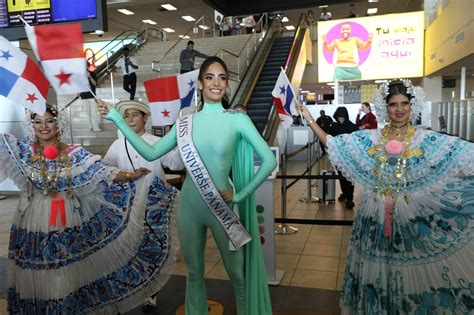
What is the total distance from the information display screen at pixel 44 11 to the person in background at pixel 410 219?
2931 millimetres

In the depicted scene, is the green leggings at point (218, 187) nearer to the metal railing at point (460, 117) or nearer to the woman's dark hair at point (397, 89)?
the woman's dark hair at point (397, 89)

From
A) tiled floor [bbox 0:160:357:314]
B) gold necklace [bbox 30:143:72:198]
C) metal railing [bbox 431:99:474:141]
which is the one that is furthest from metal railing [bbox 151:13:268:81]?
gold necklace [bbox 30:143:72:198]

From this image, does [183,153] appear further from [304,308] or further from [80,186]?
[304,308]

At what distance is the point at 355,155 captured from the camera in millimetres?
2516

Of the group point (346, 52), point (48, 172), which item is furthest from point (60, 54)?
point (346, 52)

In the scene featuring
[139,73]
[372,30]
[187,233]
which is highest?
[372,30]

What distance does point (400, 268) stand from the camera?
231cm

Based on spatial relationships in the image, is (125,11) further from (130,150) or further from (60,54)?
(60,54)

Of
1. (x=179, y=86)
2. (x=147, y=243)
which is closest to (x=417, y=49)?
(x=179, y=86)

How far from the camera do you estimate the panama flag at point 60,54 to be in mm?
2299

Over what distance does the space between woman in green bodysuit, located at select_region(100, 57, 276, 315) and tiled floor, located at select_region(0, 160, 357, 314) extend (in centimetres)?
89

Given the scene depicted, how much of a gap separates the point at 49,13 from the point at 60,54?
7.11 ft

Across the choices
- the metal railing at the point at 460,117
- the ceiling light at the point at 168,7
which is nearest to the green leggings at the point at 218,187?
the metal railing at the point at 460,117

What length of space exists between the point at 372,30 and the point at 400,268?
1224 cm
